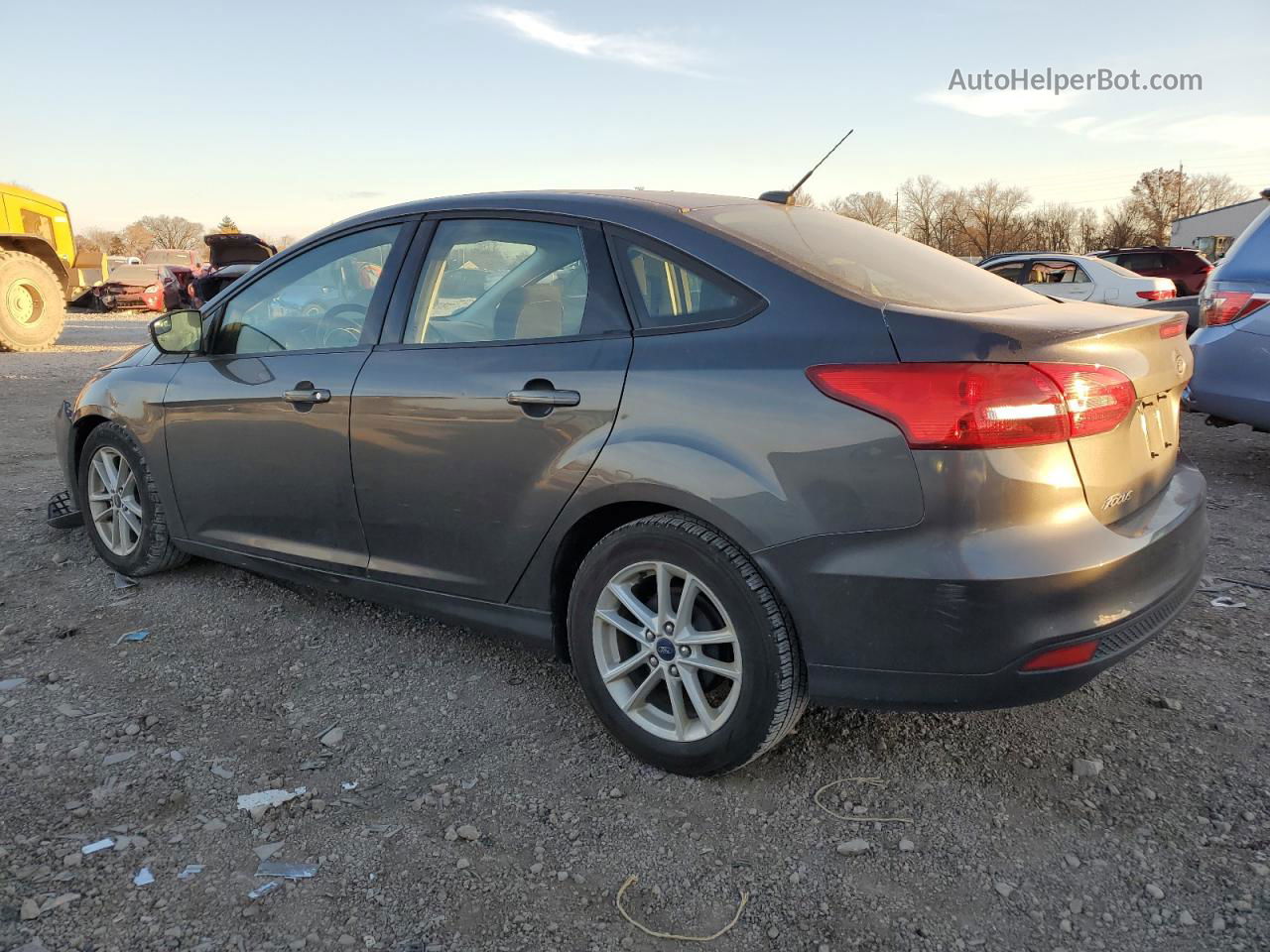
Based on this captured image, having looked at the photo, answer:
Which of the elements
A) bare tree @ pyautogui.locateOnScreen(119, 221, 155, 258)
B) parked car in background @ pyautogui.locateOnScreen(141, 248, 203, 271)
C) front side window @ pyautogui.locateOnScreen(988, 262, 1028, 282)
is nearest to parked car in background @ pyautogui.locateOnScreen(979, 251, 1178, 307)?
front side window @ pyautogui.locateOnScreen(988, 262, 1028, 282)

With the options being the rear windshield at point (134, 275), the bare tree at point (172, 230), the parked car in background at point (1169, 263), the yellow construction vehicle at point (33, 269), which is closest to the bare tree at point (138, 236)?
the bare tree at point (172, 230)

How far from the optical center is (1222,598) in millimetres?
3904

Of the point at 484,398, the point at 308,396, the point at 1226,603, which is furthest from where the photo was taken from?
the point at 1226,603

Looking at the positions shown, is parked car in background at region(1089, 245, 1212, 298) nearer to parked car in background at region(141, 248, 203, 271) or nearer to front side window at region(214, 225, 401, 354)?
front side window at region(214, 225, 401, 354)

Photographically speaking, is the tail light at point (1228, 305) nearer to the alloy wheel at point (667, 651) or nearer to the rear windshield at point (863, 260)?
the rear windshield at point (863, 260)

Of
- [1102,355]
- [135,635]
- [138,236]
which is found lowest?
[135,635]

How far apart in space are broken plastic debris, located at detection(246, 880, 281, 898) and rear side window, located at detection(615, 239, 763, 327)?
66.0 inches

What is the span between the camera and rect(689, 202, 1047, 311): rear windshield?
259 cm

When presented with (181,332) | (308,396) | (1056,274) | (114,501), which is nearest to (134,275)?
(1056,274)

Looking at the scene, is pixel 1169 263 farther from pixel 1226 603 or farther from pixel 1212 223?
pixel 1212 223

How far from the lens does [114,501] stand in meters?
4.36

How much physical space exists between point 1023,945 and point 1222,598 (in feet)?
8.08

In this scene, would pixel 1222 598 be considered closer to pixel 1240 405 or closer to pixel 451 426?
pixel 1240 405

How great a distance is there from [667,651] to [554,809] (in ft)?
1.68
